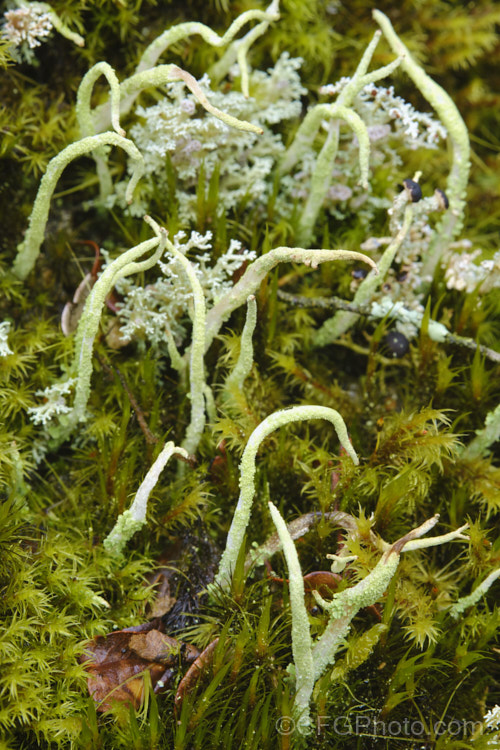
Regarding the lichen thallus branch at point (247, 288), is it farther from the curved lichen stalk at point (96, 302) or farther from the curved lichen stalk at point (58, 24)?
the curved lichen stalk at point (58, 24)

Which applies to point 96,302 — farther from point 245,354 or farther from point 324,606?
point 324,606

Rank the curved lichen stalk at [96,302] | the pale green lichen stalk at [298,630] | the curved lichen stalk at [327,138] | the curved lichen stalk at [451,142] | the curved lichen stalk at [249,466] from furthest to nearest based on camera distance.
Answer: the curved lichen stalk at [451,142], the curved lichen stalk at [327,138], the curved lichen stalk at [96,302], the curved lichen stalk at [249,466], the pale green lichen stalk at [298,630]

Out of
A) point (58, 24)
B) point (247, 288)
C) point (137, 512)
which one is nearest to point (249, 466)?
point (137, 512)

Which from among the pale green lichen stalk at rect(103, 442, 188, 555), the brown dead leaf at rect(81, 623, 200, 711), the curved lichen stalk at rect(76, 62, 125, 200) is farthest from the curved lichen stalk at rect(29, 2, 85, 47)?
the brown dead leaf at rect(81, 623, 200, 711)

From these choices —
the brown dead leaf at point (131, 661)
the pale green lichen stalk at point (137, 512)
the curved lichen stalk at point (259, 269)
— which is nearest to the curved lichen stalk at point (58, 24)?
the curved lichen stalk at point (259, 269)

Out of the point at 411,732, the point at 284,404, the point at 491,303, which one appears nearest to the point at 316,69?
the point at 491,303

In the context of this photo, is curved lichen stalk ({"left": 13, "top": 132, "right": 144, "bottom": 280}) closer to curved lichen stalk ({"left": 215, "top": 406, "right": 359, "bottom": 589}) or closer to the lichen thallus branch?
the lichen thallus branch
